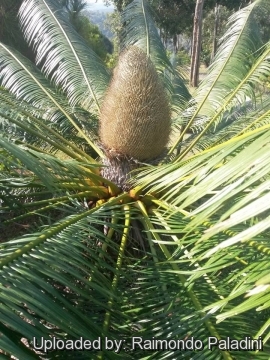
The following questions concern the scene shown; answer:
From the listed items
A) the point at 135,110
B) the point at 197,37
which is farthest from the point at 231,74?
the point at 197,37

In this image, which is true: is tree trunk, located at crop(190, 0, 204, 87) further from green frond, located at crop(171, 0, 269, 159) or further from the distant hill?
green frond, located at crop(171, 0, 269, 159)

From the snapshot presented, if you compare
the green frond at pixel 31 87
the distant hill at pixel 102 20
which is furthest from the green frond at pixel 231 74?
the distant hill at pixel 102 20

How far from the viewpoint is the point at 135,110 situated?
3.06m

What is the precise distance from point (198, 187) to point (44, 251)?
800 mm

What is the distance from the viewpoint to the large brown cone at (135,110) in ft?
10.1

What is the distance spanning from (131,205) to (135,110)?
25.5 inches

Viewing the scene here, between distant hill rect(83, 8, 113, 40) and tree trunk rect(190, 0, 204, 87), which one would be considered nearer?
tree trunk rect(190, 0, 204, 87)

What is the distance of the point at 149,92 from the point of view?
10.1 feet

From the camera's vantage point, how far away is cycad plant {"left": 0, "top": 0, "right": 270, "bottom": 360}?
1282 millimetres

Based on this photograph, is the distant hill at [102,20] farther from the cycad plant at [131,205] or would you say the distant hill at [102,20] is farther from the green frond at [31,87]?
the cycad plant at [131,205]

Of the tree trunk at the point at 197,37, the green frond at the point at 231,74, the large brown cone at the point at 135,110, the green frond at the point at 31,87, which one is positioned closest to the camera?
the large brown cone at the point at 135,110

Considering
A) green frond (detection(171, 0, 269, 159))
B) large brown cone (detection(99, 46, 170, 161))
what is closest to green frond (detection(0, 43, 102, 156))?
large brown cone (detection(99, 46, 170, 161))

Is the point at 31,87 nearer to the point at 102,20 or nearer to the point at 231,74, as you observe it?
the point at 231,74

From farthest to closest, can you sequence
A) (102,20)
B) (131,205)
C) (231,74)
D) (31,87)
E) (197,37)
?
(102,20) < (197,37) < (31,87) < (231,74) < (131,205)
